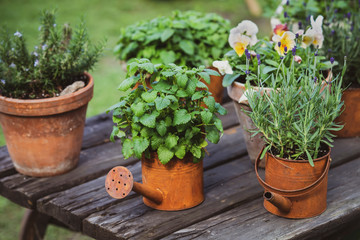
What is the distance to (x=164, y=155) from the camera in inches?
68.4

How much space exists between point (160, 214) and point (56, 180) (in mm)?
533

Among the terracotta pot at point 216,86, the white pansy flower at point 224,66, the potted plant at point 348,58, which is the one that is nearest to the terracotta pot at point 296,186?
the white pansy flower at point 224,66

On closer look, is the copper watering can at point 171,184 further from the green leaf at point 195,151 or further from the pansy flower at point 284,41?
the pansy flower at point 284,41

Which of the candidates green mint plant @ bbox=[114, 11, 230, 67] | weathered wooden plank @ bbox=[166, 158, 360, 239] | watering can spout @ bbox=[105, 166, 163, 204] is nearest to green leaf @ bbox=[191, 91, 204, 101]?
watering can spout @ bbox=[105, 166, 163, 204]

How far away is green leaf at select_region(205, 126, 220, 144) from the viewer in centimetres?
178

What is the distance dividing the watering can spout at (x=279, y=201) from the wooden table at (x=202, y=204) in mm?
55

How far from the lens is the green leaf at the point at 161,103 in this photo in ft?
5.50

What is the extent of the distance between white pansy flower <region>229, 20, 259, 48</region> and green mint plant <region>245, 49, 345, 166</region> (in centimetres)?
32

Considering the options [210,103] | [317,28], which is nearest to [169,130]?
[210,103]

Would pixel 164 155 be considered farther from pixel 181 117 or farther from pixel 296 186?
pixel 296 186

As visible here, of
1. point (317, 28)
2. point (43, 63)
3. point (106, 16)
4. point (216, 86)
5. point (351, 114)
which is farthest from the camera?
point (106, 16)

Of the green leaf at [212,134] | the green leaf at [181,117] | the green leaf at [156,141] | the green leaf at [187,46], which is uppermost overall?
the green leaf at [181,117]

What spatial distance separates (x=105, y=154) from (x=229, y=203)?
70 cm

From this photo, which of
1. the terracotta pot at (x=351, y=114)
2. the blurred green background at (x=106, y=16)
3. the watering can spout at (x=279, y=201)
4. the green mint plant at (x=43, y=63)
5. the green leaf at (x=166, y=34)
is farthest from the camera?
the blurred green background at (x=106, y=16)
